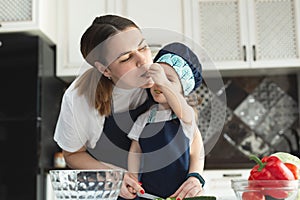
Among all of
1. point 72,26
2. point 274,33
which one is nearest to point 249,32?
point 274,33

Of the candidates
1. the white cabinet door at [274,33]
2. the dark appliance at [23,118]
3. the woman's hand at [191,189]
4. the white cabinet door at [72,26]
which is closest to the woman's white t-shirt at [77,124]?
the woman's hand at [191,189]

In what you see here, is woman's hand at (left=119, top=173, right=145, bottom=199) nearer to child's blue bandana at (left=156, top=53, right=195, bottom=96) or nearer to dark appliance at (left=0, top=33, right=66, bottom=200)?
child's blue bandana at (left=156, top=53, right=195, bottom=96)

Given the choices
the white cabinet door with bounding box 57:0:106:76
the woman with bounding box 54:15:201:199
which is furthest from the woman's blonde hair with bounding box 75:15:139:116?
the white cabinet door with bounding box 57:0:106:76

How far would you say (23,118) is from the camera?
8.87ft

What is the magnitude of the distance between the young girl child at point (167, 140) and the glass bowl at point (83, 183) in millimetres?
414

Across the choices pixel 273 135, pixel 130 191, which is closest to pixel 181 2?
pixel 273 135

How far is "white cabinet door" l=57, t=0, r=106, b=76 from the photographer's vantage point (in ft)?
9.97

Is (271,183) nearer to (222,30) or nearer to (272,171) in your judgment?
(272,171)

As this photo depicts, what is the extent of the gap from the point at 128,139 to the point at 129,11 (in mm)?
1788

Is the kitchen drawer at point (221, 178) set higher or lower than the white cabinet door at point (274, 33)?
lower

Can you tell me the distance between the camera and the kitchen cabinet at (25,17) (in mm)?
2799

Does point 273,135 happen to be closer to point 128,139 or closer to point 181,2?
point 181,2

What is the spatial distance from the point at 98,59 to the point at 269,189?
640 mm

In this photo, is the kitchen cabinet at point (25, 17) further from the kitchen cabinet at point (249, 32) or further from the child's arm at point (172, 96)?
the child's arm at point (172, 96)
